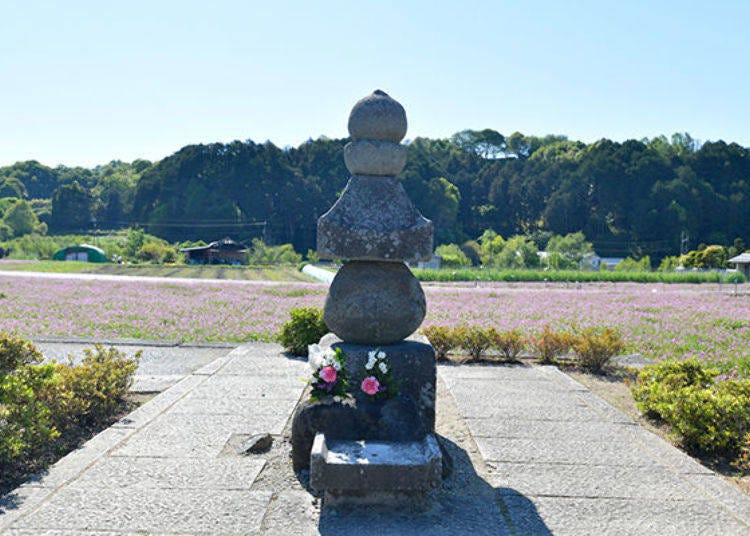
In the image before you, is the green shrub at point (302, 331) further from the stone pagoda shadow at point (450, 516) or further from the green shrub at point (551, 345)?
the stone pagoda shadow at point (450, 516)

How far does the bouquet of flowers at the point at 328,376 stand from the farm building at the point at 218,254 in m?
52.9

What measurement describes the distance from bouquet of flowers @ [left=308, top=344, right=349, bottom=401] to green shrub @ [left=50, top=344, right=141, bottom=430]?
8.69ft

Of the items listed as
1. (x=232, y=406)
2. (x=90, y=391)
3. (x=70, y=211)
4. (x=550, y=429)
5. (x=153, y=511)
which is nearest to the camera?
(x=153, y=511)

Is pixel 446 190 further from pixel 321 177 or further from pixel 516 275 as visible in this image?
pixel 516 275

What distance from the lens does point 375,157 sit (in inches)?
200

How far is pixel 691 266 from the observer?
50.4 m

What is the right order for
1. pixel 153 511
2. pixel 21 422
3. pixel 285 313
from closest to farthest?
pixel 153 511
pixel 21 422
pixel 285 313

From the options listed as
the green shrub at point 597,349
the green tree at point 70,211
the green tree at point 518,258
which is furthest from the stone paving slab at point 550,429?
the green tree at point 70,211

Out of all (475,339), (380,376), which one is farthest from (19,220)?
(380,376)

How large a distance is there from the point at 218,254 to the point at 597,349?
50799mm

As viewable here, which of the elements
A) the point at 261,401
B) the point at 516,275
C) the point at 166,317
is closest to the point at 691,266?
the point at 516,275

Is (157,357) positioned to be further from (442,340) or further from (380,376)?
(380,376)

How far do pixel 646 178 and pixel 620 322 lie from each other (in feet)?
191

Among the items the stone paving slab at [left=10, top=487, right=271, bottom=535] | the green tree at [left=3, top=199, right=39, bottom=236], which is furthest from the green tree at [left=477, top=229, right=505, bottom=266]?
the green tree at [left=3, top=199, right=39, bottom=236]
